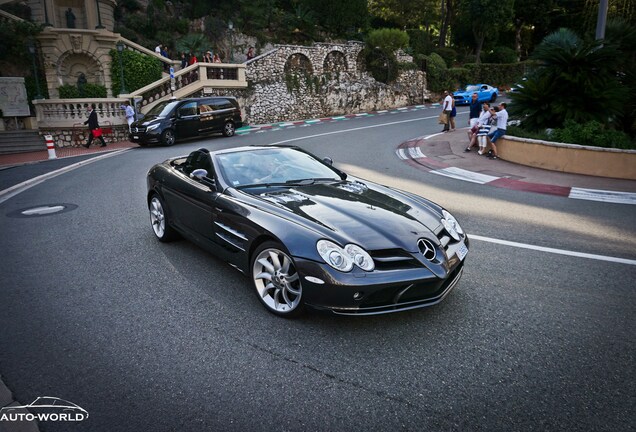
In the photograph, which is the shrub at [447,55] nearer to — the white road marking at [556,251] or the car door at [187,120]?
the car door at [187,120]

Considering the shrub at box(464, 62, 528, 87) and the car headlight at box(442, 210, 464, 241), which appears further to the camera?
the shrub at box(464, 62, 528, 87)

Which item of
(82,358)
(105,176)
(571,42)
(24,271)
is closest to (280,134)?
(105,176)

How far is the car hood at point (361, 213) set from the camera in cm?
410

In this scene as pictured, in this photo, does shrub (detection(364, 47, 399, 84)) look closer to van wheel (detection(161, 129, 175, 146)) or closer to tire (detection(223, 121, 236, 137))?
tire (detection(223, 121, 236, 137))

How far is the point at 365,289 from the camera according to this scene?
3.74m

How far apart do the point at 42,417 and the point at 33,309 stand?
6.20 feet

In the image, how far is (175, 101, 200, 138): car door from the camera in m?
19.8

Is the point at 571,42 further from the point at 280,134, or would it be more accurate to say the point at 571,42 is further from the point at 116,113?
the point at 116,113

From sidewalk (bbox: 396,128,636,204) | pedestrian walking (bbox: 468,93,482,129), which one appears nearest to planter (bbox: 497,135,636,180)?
sidewalk (bbox: 396,128,636,204)

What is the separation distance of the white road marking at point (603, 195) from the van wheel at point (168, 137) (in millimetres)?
15066

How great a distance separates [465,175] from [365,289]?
9070mm

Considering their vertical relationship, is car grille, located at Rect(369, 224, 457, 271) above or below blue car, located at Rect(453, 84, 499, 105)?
below

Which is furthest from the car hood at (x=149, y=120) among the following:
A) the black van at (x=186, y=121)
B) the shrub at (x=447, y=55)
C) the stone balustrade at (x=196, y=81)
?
the shrub at (x=447, y=55)

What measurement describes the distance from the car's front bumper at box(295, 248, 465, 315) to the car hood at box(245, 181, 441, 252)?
0.29 metres
